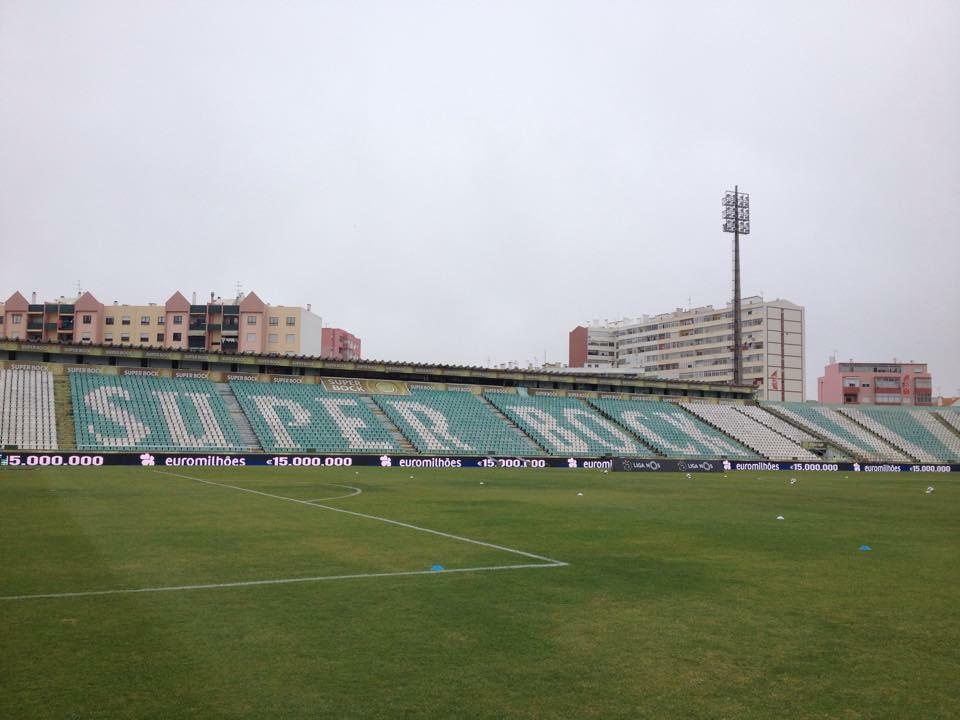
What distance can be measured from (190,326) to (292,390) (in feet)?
223

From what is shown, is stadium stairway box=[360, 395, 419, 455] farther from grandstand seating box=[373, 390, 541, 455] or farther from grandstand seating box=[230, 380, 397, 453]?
grandstand seating box=[230, 380, 397, 453]

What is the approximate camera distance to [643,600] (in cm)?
1019

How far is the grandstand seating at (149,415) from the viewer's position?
1960 inches

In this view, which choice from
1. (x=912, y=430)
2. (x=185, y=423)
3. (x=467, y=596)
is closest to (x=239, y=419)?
(x=185, y=423)

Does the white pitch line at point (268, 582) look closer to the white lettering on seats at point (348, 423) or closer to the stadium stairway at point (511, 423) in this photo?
the white lettering on seats at point (348, 423)

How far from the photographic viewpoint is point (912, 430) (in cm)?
7956

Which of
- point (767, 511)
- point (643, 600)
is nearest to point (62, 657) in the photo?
→ point (643, 600)

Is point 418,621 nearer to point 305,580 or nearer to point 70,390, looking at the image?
point 305,580

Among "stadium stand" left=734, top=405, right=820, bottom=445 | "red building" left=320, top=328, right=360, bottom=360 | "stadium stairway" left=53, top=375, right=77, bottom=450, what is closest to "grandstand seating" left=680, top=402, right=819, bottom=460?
"stadium stand" left=734, top=405, right=820, bottom=445

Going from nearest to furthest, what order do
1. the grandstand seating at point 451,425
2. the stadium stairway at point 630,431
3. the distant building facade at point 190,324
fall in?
the grandstand seating at point 451,425 → the stadium stairway at point 630,431 → the distant building facade at point 190,324

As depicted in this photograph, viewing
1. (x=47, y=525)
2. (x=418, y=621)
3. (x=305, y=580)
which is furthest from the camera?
(x=47, y=525)

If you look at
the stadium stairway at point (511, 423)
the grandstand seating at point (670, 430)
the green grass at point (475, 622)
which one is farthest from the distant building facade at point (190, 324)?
the green grass at point (475, 622)

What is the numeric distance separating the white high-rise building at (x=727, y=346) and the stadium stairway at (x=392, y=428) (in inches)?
3670

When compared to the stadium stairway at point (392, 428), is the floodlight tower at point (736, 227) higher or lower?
higher
